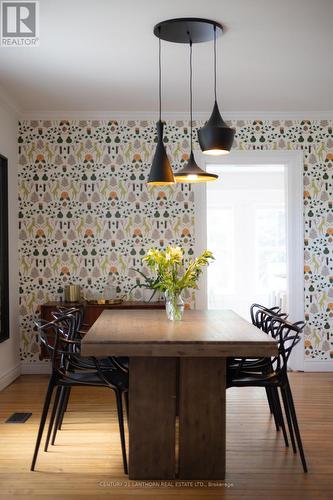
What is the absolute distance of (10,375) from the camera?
557 cm

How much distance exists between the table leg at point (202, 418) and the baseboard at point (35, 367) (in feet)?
10.1

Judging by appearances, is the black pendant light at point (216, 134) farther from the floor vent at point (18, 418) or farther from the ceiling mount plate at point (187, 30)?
the floor vent at point (18, 418)

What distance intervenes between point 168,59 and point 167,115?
1711 mm

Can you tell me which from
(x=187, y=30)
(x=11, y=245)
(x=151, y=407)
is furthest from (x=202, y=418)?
(x=11, y=245)

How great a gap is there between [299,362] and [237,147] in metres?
2.38

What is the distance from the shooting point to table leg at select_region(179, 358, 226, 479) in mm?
3178

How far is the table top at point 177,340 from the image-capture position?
2.98 meters

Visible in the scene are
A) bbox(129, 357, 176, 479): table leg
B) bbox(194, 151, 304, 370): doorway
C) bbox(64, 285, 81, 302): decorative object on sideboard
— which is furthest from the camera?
bbox(194, 151, 304, 370): doorway

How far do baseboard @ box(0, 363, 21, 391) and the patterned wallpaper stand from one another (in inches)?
7.5

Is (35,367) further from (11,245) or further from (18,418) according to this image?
(18,418)

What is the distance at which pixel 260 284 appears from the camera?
9.77m

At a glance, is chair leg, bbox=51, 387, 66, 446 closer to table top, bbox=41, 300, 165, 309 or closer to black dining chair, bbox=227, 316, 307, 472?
black dining chair, bbox=227, 316, 307, 472

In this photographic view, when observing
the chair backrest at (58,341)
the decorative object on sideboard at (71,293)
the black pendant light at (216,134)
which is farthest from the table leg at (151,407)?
the decorative object on sideboard at (71,293)

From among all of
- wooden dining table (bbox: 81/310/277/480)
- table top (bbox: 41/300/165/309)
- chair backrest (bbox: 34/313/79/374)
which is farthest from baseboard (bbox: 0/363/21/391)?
wooden dining table (bbox: 81/310/277/480)
